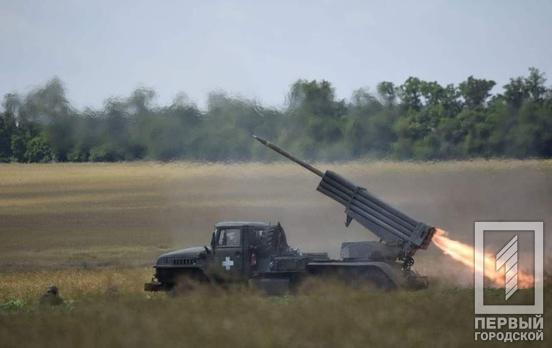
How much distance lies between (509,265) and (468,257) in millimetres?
1745

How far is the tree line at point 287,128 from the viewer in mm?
45281

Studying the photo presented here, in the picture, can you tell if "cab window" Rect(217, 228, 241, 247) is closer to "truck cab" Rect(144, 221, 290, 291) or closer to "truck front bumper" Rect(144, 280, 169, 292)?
"truck cab" Rect(144, 221, 290, 291)

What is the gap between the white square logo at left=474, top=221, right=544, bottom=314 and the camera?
2456 cm

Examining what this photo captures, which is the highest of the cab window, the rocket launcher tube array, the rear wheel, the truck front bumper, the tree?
the tree

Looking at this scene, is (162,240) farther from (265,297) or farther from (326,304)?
(326,304)

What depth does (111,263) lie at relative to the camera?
133 feet

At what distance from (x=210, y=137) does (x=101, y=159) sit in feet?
15.8

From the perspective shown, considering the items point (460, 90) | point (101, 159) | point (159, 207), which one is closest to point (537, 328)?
point (101, 159)

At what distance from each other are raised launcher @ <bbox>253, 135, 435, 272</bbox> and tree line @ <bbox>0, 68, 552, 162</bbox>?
15355mm

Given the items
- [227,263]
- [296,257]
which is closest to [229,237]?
[227,263]

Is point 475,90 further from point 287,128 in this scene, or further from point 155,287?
point 155,287

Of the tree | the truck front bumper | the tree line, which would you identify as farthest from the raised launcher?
the tree

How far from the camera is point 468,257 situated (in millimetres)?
30672

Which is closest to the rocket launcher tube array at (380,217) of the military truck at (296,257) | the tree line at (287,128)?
the military truck at (296,257)
